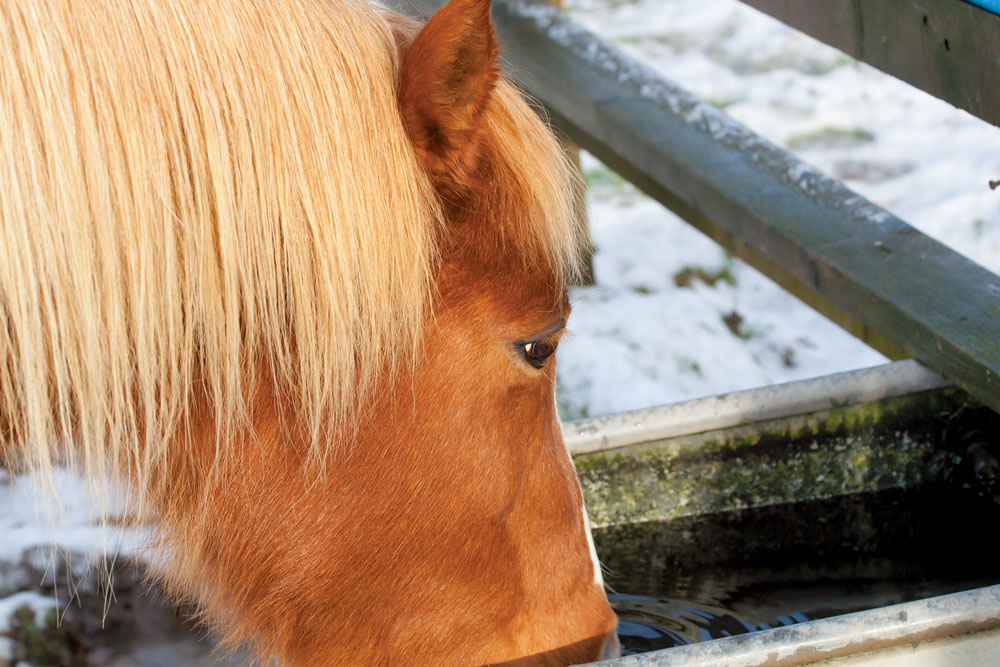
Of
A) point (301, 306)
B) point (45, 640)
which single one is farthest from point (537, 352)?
point (45, 640)

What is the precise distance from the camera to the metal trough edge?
6.31 feet

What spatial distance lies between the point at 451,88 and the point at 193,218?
0.30 meters

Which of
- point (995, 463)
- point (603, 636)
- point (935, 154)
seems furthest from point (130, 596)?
point (935, 154)

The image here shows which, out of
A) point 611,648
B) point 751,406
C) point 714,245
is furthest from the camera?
point 714,245

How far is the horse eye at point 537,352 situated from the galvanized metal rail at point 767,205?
23.1 inches

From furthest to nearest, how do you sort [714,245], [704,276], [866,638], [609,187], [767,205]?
[609,187]
[714,245]
[704,276]
[767,205]
[866,638]

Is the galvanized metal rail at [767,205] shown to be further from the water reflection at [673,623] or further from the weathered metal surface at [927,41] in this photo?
the water reflection at [673,623]

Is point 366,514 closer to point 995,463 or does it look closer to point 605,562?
point 605,562

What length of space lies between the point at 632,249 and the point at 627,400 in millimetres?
1038

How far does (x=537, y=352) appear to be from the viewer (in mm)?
1270

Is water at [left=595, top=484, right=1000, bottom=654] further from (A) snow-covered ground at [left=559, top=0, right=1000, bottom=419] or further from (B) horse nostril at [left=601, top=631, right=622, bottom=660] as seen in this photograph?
(A) snow-covered ground at [left=559, top=0, right=1000, bottom=419]

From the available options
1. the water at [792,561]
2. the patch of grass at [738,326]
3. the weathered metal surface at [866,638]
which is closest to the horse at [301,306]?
the weathered metal surface at [866,638]

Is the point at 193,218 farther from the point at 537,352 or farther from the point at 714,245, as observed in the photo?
the point at 714,245

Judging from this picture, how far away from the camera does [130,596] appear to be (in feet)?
6.68
